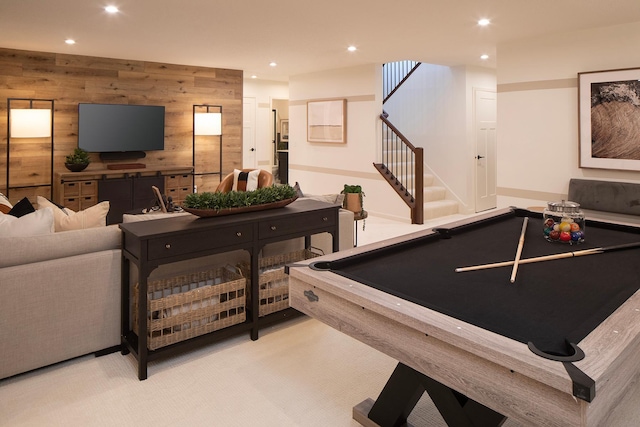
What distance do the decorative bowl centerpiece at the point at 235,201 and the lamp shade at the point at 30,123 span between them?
14.6 feet

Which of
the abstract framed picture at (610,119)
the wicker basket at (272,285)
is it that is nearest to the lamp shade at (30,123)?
the wicker basket at (272,285)

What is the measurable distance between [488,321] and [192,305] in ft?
6.17

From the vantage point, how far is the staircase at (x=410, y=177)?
680 centimetres

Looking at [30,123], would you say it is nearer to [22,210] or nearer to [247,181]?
[247,181]

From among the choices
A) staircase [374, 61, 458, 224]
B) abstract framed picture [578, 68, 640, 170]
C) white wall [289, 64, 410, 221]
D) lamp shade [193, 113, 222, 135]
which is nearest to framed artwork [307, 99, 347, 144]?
white wall [289, 64, 410, 221]

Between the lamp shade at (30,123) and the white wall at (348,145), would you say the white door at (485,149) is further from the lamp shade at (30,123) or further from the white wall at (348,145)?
the lamp shade at (30,123)

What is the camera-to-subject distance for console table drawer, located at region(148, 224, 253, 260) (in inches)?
97.9

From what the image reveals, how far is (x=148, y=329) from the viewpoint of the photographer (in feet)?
8.53

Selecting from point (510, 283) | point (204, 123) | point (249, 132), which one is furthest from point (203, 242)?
point (249, 132)

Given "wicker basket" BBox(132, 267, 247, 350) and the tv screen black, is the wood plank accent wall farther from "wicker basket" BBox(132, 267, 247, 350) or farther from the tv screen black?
"wicker basket" BBox(132, 267, 247, 350)

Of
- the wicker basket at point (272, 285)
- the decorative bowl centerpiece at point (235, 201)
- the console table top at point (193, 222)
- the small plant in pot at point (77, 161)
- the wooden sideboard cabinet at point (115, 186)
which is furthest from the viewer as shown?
the small plant in pot at point (77, 161)

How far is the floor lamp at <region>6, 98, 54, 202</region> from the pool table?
5.65 m

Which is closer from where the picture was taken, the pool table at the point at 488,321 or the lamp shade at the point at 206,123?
the pool table at the point at 488,321

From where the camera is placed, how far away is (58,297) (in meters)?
2.52
